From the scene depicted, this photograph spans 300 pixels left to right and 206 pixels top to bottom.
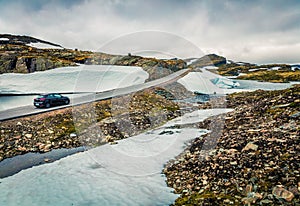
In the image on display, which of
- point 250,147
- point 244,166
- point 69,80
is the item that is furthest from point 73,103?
point 244,166

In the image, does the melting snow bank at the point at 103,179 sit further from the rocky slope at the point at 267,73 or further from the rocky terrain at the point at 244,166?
the rocky slope at the point at 267,73

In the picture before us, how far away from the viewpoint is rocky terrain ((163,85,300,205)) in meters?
7.90

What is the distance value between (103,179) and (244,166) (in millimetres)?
5692

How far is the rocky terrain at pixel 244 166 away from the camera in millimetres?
7902

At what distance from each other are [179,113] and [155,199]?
15552 millimetres

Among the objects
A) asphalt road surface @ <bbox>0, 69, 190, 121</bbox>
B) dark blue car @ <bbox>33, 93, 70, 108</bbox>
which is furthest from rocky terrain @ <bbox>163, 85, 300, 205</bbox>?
dark blue car @ <bbox>33, 93, 70, 108</bbox>

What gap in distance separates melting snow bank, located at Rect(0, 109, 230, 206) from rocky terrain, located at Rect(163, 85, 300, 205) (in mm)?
829

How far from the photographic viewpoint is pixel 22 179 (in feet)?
34.4

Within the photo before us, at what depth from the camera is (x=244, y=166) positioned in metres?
9.70

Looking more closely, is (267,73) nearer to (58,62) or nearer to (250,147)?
(58,62)

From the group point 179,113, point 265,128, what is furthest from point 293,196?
point 179,113

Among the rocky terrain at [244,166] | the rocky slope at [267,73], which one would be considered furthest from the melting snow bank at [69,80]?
the rocky slope at [267,73]

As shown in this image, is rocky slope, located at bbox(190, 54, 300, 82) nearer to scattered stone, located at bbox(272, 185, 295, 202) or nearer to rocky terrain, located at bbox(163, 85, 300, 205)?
rocky terrain, located at bbox(163, 85, 300, 205)

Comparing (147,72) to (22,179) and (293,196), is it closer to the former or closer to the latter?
(22,179)
